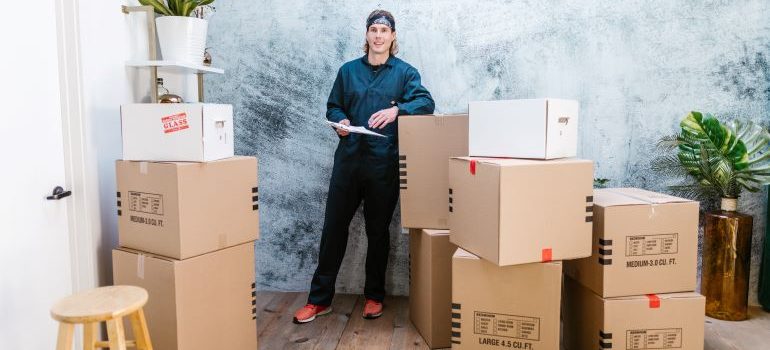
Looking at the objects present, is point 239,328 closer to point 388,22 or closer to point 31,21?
point 31,21

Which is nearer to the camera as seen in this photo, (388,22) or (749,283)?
(388,22)

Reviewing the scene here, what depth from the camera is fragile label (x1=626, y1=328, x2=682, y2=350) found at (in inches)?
86.1

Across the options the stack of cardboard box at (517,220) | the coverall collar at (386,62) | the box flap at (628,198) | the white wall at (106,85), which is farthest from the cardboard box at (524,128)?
the white wall at (106,85)

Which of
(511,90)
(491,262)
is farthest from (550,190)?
(511,90)

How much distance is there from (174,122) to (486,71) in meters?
1.74

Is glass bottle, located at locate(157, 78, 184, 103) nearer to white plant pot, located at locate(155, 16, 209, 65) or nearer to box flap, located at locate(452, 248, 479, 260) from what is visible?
white plant pot, located at locate(155, 16, 209, 65)

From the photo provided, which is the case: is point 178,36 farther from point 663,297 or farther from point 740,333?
point 740,333

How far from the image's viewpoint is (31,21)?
1.87 metres

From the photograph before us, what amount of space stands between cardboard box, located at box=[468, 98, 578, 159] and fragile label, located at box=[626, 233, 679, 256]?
39 centimetres

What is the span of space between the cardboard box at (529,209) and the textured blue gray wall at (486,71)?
1.13 meters

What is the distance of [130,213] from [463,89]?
1.82m

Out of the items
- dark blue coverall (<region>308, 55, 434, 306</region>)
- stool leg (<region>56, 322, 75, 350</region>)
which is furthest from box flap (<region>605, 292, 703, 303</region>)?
stool leg (<region>56, 322, 75, 350</region>)

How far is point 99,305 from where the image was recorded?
1.56 meters

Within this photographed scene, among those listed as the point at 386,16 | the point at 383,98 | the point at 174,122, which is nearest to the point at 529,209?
the point at 383,98
